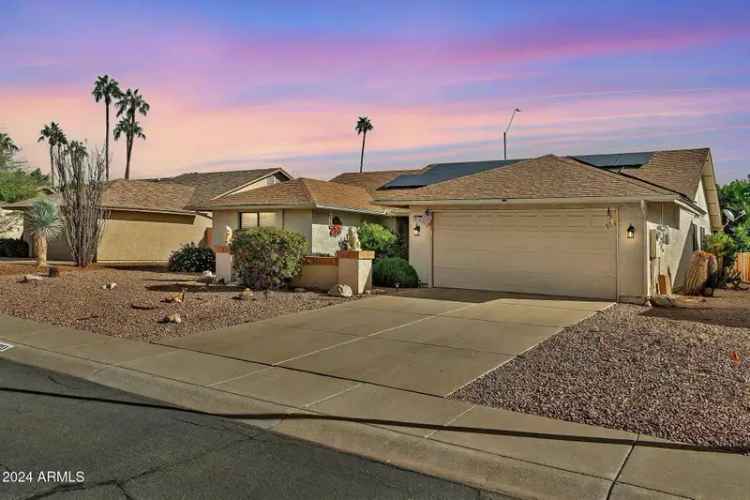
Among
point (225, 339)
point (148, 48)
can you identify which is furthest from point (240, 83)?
point (225, 339)

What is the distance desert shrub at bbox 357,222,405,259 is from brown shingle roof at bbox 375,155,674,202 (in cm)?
432

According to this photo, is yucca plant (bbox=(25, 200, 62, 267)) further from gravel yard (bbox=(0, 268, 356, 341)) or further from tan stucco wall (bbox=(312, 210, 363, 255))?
tan stucco wall (bbox=(312, 210, 363, 255))

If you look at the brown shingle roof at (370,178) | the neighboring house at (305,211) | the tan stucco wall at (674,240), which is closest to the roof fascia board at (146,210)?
the neighboring house at (305,211)

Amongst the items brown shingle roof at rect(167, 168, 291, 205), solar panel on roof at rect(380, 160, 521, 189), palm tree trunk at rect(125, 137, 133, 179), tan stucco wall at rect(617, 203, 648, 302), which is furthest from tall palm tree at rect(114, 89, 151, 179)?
tan stucco wall at rect(617, 203, 648, 302)

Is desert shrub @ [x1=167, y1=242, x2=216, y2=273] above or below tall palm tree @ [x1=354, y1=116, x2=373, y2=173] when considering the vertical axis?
below

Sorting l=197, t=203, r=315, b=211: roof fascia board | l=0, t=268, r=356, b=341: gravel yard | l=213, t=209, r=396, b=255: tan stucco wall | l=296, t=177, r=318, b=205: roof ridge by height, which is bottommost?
l=0, t=268, r=356, b=341: gravel yard

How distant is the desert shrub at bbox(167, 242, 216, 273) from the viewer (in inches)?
866

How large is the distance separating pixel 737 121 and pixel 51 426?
23871 mm

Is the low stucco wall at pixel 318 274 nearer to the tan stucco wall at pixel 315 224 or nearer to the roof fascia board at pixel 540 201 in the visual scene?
the roof fascia board at pixel 540 201

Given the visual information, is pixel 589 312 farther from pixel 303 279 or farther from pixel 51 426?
pixel 51 426

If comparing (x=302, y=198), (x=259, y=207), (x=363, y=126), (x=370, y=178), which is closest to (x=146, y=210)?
(x=259, y=207)

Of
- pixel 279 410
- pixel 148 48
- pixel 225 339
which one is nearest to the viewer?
pixel 279 410

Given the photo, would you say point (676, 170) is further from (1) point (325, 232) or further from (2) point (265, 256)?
(2) point (265, 256)

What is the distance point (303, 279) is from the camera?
16.2 metres
